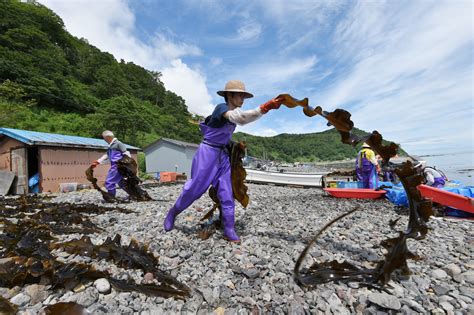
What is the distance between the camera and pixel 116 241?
Answer: 3.07m

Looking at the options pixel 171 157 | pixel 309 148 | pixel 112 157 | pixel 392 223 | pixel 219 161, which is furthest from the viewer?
pixel 309 148

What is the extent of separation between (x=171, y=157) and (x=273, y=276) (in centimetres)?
3010

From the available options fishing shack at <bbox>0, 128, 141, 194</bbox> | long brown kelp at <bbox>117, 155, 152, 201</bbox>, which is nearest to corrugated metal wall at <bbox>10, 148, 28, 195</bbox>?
fishing shack at <bbox>0, 128, 141, 194</bbox>

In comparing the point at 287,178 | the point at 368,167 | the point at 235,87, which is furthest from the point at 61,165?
the point at 368,167

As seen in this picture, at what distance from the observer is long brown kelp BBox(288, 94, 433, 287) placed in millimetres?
2176

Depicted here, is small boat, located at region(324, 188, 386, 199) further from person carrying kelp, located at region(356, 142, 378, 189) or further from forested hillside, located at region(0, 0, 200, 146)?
forested hillside, located at region(0, 0, 200, 146)

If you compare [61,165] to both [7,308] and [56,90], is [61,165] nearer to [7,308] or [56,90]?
[7,308]

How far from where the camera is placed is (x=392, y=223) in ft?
8.56

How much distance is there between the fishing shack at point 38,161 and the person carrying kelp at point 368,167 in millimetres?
14346

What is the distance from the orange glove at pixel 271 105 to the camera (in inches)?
104

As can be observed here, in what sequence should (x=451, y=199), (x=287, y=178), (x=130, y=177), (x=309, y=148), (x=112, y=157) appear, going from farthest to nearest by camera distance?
(x=309, y=148), (x=287, y=178), (x=130, y=177), (x=112, y=157), (x=451, y=199)

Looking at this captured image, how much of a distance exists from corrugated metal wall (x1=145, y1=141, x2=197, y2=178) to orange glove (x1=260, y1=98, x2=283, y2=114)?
28425 millimetres

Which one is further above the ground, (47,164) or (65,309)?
(47,164)

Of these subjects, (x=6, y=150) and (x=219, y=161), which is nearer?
(x=219, y=161)
